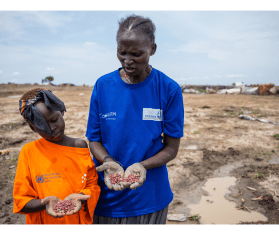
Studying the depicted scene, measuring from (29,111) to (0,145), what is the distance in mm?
5444

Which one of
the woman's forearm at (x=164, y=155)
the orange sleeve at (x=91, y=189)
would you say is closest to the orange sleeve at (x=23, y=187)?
the orange sleeve at (x=91, y=189)

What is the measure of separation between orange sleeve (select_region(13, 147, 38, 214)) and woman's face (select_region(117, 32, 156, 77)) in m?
1.03

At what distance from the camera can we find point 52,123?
1648 mm

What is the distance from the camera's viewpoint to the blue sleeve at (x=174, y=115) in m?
1.59

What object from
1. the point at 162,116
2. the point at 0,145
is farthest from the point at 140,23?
the point at 0,145

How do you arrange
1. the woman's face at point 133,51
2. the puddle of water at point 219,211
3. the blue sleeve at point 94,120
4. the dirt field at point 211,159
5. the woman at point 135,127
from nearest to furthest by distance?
1. the woman's face at point 133,51
2. the woman at point 135,127
3. the blue sleeve at point 94,120
4. the puddle of water at point 219,211
5. the dirt field at point 211,159

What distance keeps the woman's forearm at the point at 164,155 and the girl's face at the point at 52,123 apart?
70 centimetres

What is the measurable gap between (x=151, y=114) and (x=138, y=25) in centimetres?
63

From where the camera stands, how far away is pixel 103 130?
1658mm

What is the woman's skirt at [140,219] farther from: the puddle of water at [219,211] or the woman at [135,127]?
the puddle of water at [219,211]

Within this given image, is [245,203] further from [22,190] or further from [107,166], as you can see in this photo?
[22,190]

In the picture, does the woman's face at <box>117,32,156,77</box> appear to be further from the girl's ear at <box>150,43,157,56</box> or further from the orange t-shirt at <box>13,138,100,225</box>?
the orange t-shirt at <box>13,138,100,225</box>

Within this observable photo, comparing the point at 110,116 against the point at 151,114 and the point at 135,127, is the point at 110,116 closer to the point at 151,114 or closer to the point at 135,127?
the point at 135,127

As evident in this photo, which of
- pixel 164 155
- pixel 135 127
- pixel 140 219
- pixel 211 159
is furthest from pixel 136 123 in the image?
pixel 211 159
